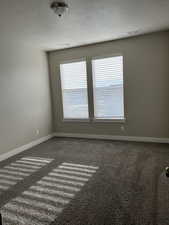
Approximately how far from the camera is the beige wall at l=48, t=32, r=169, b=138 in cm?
416

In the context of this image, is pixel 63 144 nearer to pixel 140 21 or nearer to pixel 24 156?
pixel 24 156

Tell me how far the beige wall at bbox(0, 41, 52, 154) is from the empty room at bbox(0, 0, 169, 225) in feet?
0.08

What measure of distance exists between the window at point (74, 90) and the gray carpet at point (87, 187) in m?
1.41

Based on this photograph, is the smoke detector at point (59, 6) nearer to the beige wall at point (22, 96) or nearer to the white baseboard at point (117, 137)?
the beige wall at point (22, 96)

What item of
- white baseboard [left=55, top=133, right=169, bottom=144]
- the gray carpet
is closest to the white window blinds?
white baseboard [left=55, top=133, right=169, bottom=144]

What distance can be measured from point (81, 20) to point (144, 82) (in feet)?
6.98

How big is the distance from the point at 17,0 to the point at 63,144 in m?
3.30

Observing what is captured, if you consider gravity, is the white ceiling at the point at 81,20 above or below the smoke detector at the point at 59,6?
above

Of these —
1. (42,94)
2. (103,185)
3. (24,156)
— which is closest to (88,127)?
(42,94)

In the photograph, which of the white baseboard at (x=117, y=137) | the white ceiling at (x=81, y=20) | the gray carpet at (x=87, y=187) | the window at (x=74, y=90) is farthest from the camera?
the window at (x=74, y=90)

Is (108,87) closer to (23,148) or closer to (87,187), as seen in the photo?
(23,148)

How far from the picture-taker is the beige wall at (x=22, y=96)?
Answer: 12.8 feet

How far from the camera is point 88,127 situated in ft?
16.8

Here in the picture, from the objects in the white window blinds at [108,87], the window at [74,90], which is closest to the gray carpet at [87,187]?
the white window blinds at [108,87]
